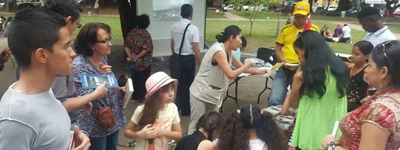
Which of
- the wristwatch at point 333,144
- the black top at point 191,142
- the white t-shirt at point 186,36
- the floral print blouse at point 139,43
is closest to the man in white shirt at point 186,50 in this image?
the white t-shirt at point 186,36

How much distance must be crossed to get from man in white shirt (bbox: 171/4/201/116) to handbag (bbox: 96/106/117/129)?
2.74 meters

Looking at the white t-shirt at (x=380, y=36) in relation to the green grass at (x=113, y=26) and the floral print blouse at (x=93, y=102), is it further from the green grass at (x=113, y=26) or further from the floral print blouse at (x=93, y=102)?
the green grass at (x=113, y=26)

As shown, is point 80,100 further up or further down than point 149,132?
further up

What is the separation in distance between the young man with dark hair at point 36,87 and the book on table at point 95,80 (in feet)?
2.94

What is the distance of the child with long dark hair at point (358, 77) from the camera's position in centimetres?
360

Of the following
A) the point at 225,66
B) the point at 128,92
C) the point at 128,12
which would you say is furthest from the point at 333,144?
the point at 128,12

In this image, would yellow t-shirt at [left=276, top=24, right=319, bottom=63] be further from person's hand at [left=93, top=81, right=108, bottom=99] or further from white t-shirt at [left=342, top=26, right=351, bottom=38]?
white t-shirt at [left=342, top=26, right=351, bottom=38]

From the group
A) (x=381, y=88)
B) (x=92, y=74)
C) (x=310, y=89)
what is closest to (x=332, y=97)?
(x=310, y=89)

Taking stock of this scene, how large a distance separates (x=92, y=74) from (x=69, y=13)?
44cm

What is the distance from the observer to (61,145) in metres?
1.49

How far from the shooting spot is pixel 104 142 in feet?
9.25

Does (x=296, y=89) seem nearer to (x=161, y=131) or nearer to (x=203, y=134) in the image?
(x=203, y=134)

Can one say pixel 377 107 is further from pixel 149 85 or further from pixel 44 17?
pixel 149 85

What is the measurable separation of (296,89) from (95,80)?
1.52m
